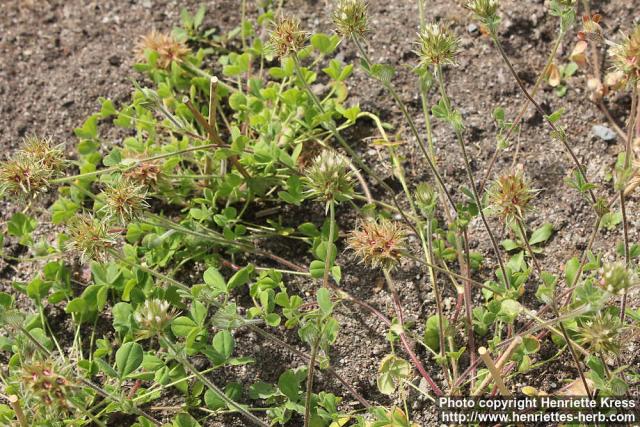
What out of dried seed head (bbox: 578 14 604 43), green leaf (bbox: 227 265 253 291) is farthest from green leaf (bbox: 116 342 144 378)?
dried seed head (bbox: 578 14 604 43)

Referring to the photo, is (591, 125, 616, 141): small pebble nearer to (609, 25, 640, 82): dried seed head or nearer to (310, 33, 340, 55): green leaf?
(609, 25, 640, 82): dried seed head

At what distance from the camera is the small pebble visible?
3.30 meters

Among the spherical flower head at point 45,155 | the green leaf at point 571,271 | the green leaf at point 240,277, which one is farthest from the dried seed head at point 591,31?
the spherical flower head at point 45,155

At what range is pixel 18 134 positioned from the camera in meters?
3.60

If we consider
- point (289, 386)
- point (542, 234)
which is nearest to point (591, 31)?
point (542, 234)

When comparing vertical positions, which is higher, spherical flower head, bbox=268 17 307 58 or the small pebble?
spherical flower head, bbox=268 17 307 58

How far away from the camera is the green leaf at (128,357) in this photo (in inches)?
102

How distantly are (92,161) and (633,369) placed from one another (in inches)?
95.4

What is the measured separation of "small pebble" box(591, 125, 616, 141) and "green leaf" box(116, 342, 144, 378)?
222cm

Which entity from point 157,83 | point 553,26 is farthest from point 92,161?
point 553,26

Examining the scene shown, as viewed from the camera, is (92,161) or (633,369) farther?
(92,161)

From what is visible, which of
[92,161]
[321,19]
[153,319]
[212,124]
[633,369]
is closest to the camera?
[153,319]

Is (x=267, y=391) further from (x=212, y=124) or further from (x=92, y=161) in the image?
(x=92, y=161)

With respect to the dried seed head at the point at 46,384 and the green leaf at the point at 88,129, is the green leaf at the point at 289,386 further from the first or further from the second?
the green leaf at the point at 88,129
